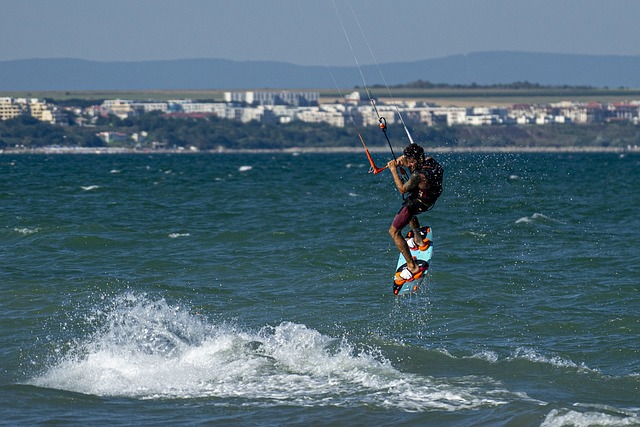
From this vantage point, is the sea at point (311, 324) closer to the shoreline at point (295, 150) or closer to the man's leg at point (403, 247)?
the man's leg at point (403, 247)

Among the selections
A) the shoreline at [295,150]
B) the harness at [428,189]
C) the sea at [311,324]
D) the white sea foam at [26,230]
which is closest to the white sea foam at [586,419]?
the sea at [311,324]

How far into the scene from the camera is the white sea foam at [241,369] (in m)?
11.6

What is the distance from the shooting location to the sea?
36.9 ft

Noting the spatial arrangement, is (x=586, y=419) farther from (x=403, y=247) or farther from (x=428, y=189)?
(x=403, y=247)

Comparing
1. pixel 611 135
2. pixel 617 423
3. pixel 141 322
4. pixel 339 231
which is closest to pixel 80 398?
pixel 141 322

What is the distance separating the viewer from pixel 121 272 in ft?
67.8

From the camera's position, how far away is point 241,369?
42.2 feet

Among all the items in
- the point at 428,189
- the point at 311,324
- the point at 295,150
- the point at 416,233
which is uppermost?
the point at 428,189

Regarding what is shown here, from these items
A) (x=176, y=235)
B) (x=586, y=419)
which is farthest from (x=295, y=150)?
(x=586, y=419)

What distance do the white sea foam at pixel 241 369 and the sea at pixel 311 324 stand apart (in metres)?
0.04

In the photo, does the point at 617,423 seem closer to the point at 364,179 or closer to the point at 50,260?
the point at 50,260

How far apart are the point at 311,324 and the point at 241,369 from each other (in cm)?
290

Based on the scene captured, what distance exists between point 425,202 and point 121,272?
9.17 m

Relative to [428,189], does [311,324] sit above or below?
below
